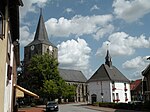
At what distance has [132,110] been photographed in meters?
42.9

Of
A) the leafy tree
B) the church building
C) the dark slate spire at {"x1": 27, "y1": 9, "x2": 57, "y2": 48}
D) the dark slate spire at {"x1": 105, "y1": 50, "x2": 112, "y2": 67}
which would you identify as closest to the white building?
the dark slate spire at {"x1": 105, "y1": 50, "x2": 112, "y2": 67}

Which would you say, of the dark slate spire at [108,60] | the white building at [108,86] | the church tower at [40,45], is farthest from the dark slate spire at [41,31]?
the white building at [108,86]

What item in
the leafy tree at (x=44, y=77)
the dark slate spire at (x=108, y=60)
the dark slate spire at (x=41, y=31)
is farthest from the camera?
the dark slate spire at (x=41, y=31)

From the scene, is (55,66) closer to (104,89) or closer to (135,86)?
(104,89)

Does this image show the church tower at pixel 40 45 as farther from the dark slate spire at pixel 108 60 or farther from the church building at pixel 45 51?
the dark slate spire at pixel 108 60

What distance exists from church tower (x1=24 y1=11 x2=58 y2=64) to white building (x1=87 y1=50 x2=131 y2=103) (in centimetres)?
3301

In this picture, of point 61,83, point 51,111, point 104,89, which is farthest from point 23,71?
point 51,111

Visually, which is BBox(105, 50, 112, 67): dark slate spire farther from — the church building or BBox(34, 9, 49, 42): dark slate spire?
BBox(34, 9, 49, 42): dark slate spire

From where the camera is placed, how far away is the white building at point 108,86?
66.7 meters

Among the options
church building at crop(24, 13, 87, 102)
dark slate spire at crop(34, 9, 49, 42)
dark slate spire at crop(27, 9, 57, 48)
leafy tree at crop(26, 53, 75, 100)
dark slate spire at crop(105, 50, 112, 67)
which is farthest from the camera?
dark slate spire at crop(34, 9, 49, 42)

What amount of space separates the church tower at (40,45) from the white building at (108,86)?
3301 cm

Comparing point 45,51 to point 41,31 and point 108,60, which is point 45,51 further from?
point 108,60

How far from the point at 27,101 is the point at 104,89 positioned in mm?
21720

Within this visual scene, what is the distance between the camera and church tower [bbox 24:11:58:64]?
3939 inches
